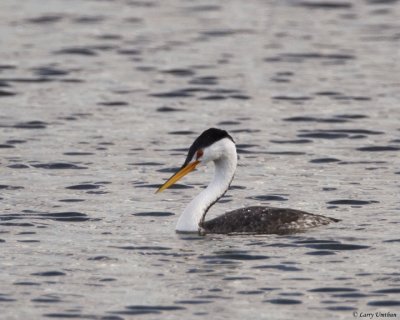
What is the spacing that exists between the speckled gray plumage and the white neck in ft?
0.61

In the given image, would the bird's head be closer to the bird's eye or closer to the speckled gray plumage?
the bird's eye

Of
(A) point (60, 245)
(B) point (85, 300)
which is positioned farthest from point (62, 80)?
(B) point (85, 300)

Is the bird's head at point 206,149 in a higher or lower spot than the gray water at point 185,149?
higher

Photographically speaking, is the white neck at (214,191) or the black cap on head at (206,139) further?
the black cap on head at (206,139)

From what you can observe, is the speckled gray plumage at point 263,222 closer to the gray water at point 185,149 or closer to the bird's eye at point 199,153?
the gray water at point 185,149

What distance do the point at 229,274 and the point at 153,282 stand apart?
99cm

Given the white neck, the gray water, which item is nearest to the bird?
the white neck

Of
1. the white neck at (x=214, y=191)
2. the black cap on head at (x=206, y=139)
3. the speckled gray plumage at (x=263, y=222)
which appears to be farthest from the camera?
the black cap on head at (x=206, y=139)

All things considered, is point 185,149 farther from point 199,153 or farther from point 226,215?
point 226,215

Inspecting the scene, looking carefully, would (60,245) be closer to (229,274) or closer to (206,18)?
(229,274)

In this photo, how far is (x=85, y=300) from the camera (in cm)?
1639

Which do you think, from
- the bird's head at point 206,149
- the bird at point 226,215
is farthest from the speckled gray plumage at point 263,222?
the bird's head at point 206,149

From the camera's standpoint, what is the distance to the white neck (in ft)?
64.6

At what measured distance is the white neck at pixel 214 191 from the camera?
19688 mm
